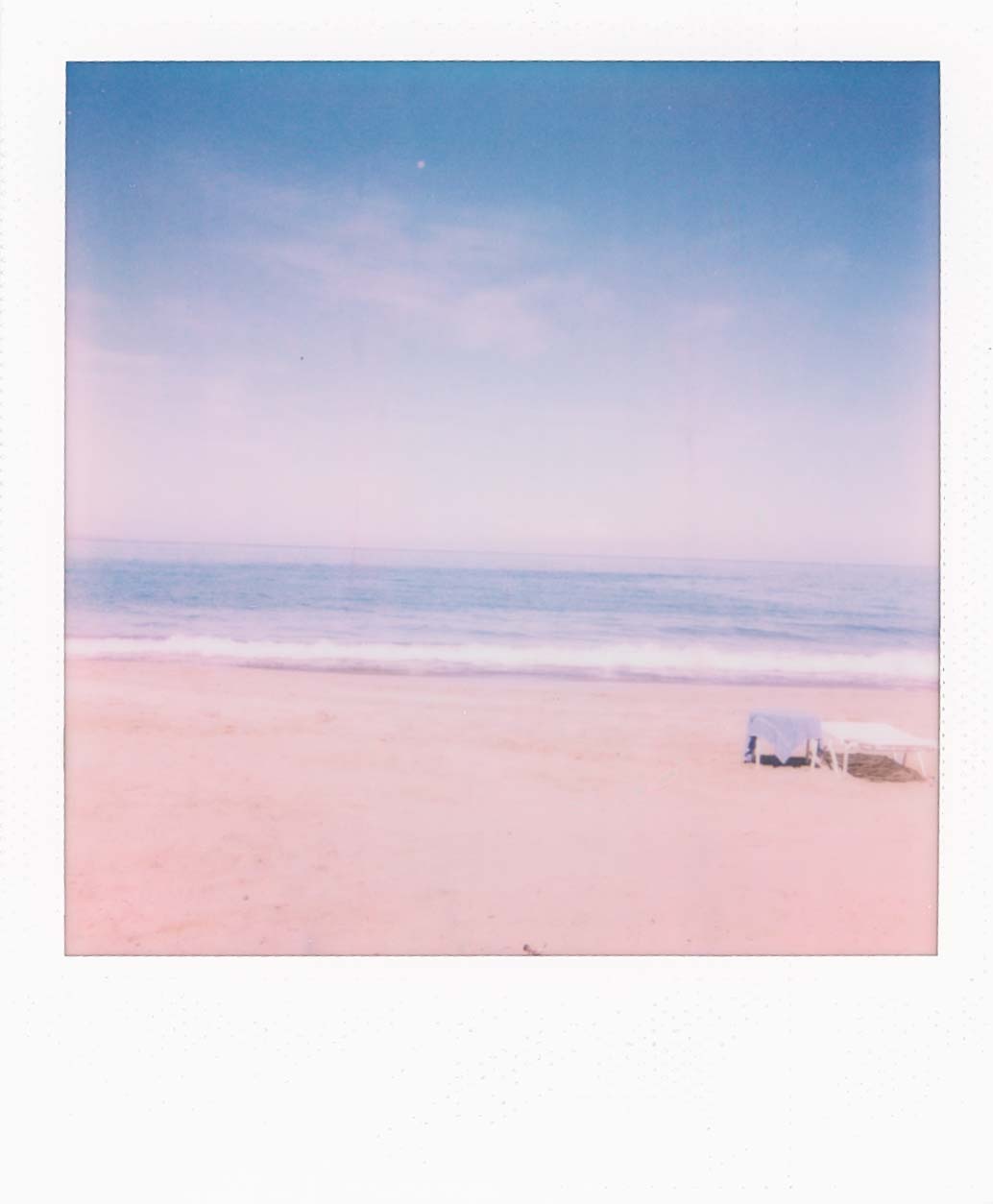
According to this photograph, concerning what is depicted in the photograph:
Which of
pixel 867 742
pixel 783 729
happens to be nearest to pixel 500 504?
pixel 783 729

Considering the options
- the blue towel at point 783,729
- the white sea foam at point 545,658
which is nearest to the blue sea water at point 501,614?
the white sea foam at point 545,658

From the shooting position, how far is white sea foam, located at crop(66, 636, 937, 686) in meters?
3.18

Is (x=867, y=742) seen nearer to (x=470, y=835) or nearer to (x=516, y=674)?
(x=516, y=674)

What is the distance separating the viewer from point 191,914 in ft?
9.13

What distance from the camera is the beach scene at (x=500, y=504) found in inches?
110

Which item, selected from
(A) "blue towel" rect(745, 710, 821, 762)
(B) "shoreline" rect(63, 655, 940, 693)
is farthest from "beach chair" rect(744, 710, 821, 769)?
(B) "shoreline" rect(63, 655, 940, 693)

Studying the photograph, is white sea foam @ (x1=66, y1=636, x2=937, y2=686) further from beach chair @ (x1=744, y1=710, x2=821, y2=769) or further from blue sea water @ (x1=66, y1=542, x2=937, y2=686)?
beach chair @ (x1=744, y1=710, x2=821, y2=769)

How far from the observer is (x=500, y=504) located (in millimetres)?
3455

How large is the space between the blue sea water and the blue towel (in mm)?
153

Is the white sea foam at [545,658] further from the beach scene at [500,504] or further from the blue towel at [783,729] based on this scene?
the blue towel at [783,729]

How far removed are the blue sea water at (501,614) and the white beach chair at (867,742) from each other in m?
0.19
